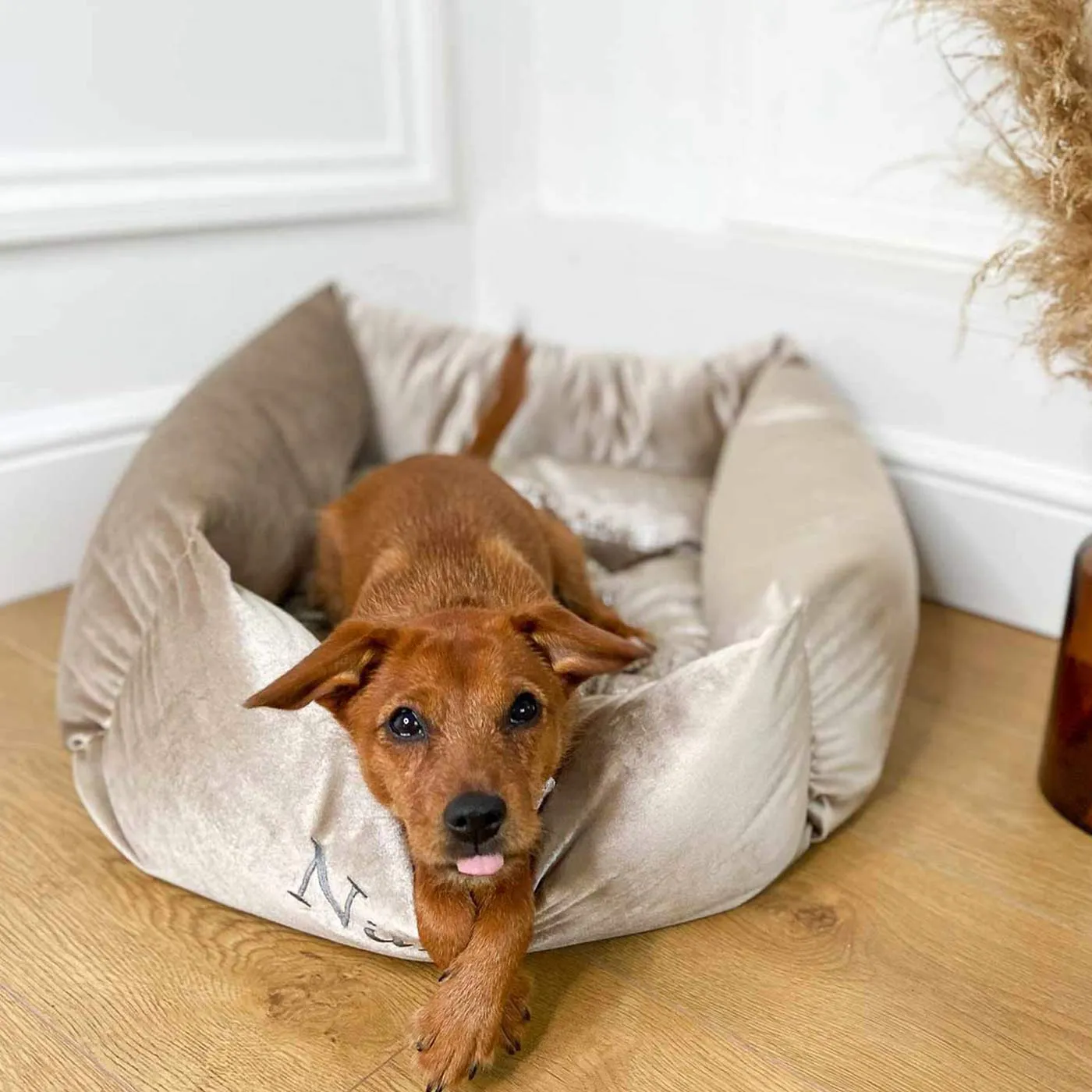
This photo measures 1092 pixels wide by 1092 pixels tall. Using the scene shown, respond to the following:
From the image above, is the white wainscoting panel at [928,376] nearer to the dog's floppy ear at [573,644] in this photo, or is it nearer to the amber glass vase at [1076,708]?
the amber glass vase at [1076,708]

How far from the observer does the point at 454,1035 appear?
118 centimetres

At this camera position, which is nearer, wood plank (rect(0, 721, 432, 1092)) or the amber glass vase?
wood plank (rect(0, 721, 432, 1092))

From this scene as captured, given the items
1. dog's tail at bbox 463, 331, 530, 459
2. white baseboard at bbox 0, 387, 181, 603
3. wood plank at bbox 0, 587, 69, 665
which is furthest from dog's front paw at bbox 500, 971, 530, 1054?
white baseboard at bbox 0, 387, 181, 603

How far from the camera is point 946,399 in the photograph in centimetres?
Answer: 217

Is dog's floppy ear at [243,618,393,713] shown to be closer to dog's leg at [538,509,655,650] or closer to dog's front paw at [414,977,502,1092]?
dog's front paw at [414,977,502,1092]

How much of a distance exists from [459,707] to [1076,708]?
2.95ft

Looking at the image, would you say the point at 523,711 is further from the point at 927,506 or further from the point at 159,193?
the point at 159,193

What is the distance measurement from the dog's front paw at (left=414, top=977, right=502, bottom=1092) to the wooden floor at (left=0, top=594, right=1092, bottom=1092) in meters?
0.05

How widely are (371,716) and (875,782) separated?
791mm

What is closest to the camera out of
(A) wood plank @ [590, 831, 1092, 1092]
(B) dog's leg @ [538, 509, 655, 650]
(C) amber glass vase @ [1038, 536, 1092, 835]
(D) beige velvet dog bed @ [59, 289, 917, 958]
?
(A) wood plank @ [590, 831, 1092, 1092]

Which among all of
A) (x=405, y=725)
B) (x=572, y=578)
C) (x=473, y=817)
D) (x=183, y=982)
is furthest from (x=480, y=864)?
(x=572, y=578)

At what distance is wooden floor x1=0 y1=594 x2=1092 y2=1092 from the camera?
4.05 ft

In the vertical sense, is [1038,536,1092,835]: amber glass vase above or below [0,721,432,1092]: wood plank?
above

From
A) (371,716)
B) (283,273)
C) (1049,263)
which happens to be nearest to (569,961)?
(371,716)
